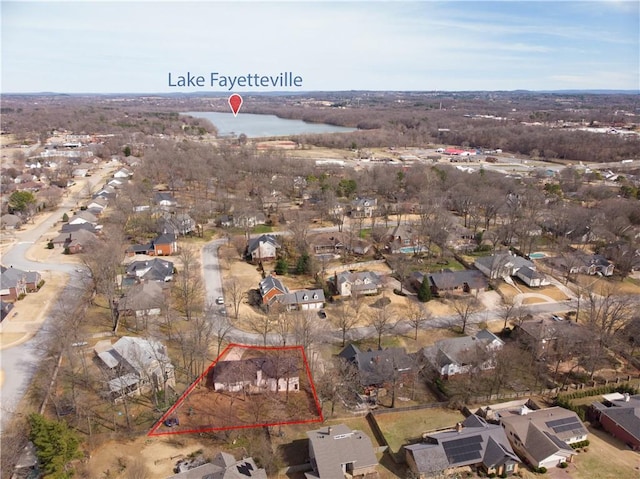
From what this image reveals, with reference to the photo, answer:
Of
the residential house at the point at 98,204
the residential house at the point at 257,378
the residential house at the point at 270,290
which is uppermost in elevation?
the residential house at the point at 98,204

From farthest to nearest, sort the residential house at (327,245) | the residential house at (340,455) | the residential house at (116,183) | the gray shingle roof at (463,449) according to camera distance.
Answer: the residential house at (116,183) → the residential house at (327,245) → the gray shingle roof at (463,449) → the residential house at (340,455)

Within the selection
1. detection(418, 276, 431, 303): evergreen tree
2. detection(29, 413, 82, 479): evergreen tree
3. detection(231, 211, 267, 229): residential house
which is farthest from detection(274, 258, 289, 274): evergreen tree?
detection(29, 413, 82, 479): evergreen tree

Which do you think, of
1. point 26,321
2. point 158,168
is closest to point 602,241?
point 26,321

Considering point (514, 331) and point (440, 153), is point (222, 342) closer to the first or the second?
point (514, 331)

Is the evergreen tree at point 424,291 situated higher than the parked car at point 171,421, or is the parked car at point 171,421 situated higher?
the evergreen tree at point 424,291

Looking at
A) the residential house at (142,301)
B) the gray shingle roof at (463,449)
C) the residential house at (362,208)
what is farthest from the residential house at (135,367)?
the residential house at (362,208)

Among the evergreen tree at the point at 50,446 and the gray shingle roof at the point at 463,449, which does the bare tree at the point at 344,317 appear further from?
the evergreen tree at the point at 50,446

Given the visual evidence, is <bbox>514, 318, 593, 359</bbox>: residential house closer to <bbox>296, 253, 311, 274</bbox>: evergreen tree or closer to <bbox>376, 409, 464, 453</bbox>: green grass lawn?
<bbox>376, 409, 464, 453</bbox>: green grass lawn

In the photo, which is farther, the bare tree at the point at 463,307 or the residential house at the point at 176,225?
the residential house at the point at 176,225
